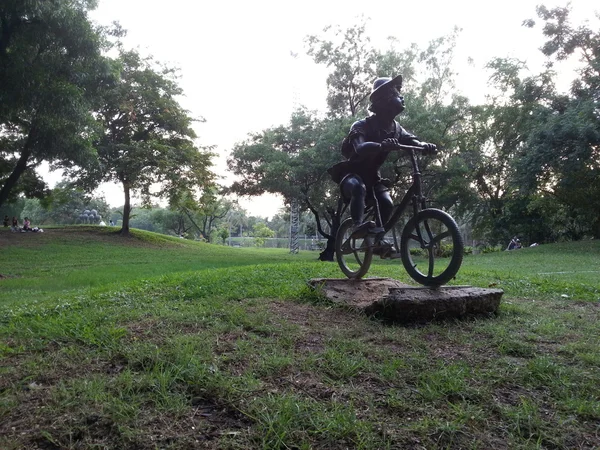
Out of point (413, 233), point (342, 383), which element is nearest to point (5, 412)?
point (342, 383)

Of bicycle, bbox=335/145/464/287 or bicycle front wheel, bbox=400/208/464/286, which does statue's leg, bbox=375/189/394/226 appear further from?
bicycle front wheel, bbox=400/208/464/286

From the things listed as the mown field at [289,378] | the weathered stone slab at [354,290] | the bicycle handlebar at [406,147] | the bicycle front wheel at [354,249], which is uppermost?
the bicycle handlebar at [406,147]

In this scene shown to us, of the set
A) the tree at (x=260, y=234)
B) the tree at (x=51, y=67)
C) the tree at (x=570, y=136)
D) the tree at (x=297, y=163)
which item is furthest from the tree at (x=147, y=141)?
the tree at (x=260, y=234)

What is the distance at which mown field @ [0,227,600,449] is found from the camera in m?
2.06

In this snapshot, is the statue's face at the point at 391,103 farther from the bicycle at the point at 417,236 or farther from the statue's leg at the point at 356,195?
the statue's leg at the point at 356,195

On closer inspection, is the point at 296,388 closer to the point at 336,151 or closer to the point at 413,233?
the point at 413,233

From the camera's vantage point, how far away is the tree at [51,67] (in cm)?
1041

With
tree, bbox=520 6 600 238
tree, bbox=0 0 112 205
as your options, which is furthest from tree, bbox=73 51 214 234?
tree, bbox=520 6 600 238

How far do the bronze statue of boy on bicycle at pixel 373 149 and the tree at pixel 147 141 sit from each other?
19.9 m

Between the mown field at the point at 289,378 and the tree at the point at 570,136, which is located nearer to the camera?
the mown field at the point at 289,378

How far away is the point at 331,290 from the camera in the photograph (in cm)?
501

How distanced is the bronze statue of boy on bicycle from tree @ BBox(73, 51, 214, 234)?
19889 millimetres

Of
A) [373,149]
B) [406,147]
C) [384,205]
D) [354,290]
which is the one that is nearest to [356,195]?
[384,205]

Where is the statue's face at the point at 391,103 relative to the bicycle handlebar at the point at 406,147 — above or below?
above
